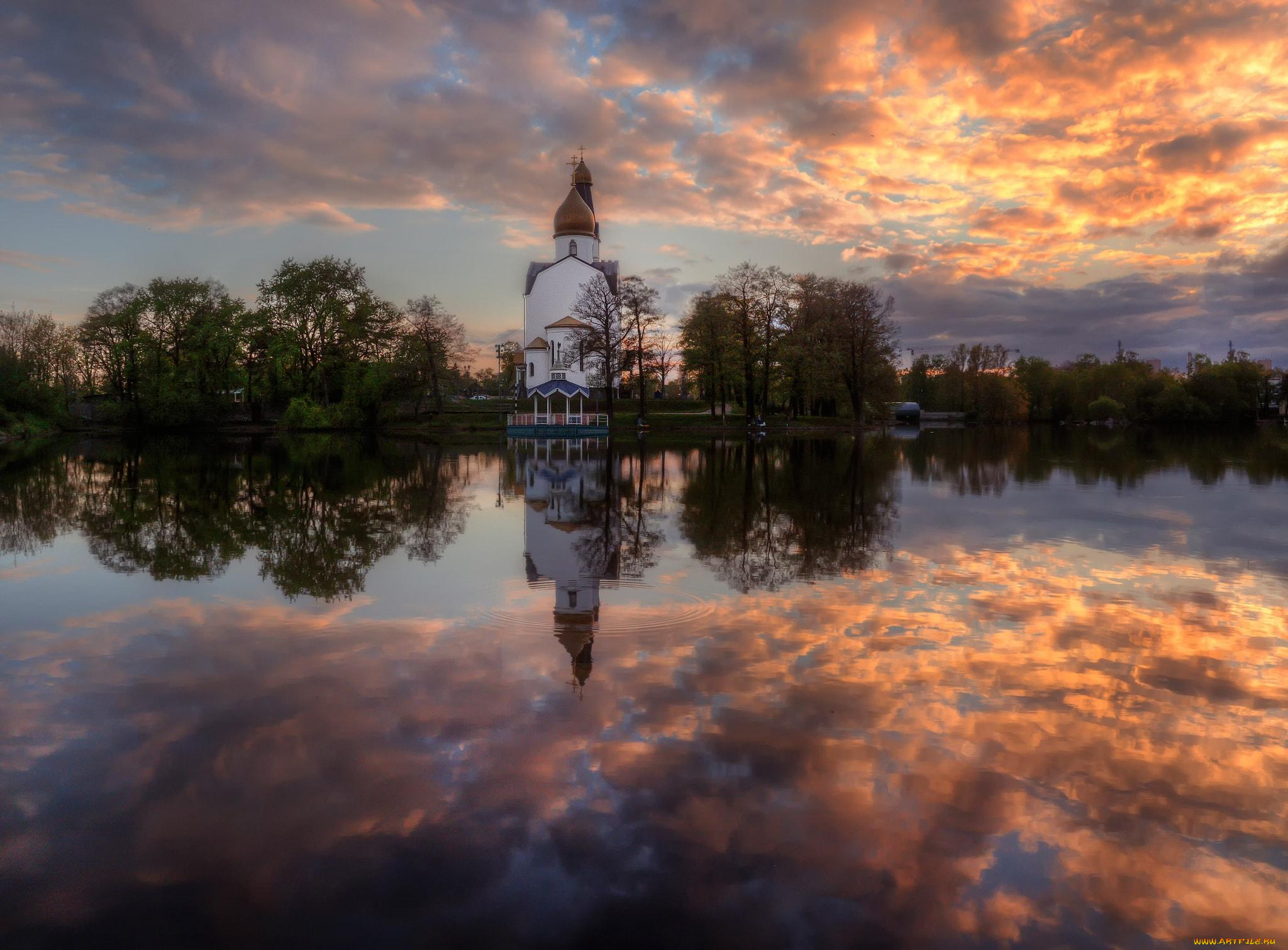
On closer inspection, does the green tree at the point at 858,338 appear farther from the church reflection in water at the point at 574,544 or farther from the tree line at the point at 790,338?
the church reflection in water at the point at 574,544

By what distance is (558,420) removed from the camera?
2406 inches

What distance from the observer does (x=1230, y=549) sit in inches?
492

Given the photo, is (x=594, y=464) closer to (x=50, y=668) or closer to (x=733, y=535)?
(x=733, y=535)

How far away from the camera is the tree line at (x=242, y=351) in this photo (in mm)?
62688

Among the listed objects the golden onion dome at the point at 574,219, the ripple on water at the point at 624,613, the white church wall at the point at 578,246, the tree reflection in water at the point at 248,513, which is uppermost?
the golden onion dome at the point at 574,219

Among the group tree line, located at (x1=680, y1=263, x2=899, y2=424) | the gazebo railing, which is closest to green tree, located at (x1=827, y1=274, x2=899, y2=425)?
tree line, located at (x1=680, y1=263, x2=899, y2=424)

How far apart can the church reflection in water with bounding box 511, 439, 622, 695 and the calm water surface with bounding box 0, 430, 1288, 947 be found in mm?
98

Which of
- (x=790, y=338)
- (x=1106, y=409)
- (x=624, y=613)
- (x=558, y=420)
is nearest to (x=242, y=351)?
(x=558, y=420)

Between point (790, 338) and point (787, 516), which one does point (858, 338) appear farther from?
point (787, 516)

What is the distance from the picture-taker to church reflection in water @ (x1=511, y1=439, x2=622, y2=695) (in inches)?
314

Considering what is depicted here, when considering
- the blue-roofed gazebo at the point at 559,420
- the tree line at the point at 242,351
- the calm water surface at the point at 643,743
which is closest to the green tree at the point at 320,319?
the tree line at the point at 242,351

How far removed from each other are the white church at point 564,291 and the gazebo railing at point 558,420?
867 centimetres

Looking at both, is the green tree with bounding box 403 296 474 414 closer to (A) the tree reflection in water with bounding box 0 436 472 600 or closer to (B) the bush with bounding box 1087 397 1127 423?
(A) the tree reflection in water with bounding box 0 436 472 600

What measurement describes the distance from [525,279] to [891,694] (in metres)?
86.8
